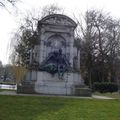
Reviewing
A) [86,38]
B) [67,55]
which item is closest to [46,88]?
[67,55]

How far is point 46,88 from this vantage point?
20.8 m

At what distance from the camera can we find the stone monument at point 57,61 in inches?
827

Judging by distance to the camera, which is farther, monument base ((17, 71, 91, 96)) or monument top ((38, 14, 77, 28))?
monument top ((38, 14, 77, 28))

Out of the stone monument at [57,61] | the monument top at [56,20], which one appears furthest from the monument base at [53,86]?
the monument top at [56,20]

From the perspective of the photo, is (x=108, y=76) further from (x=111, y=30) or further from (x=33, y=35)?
(x=33, y=35)

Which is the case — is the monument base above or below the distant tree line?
below

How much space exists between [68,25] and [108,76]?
72.5 feet

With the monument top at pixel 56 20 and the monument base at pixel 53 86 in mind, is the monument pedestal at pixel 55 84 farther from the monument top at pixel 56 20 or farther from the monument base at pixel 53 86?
the monument top at pixel 56 20

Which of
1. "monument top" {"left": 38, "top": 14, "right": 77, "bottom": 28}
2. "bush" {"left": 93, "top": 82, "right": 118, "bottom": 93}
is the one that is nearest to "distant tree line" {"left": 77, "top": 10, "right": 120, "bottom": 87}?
"bush" {"left": 93, "top": 82, "right": 118, "bottom": 93}

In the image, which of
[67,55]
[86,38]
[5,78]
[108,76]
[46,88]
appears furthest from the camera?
[5,78]

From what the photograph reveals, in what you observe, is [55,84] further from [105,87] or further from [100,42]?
[100,42]

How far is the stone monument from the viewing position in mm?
21016

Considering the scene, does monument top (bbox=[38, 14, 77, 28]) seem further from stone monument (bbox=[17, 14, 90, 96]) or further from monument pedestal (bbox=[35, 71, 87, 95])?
monument pedestal (bbox=[35, 71, 87, 95])

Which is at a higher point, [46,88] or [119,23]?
[119,23]
